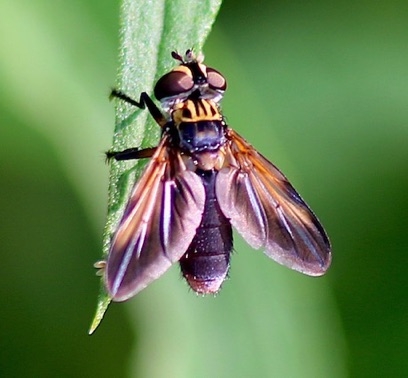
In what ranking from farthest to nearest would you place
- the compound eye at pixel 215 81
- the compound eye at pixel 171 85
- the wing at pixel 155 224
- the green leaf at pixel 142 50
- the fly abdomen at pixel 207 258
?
the compound eye at pixel 215 81, the compound eye at pixel 171 85, the fly abdomen at pixel 207 258, the green leaf at pixel 142 50, the wing at pixel 155 224

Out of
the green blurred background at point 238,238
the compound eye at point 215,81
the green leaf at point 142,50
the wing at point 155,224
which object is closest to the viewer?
the wing at point 155,224

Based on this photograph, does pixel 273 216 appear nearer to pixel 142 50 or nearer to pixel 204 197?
pixel 204 197

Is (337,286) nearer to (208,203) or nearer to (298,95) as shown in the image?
(298,95)

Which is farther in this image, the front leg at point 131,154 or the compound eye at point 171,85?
the compound eye at point 171,85

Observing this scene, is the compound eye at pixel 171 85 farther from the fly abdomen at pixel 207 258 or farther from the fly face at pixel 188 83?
the fly abdomen at pixel 207 258

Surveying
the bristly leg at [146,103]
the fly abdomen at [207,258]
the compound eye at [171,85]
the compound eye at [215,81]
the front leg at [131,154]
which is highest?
the compound eye at [215,81]

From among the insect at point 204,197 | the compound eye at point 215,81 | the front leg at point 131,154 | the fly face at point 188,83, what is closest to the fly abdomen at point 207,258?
the insect at point 204,197

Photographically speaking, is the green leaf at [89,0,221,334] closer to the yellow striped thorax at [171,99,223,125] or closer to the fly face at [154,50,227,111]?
the fly face at [154,50,227,111]
